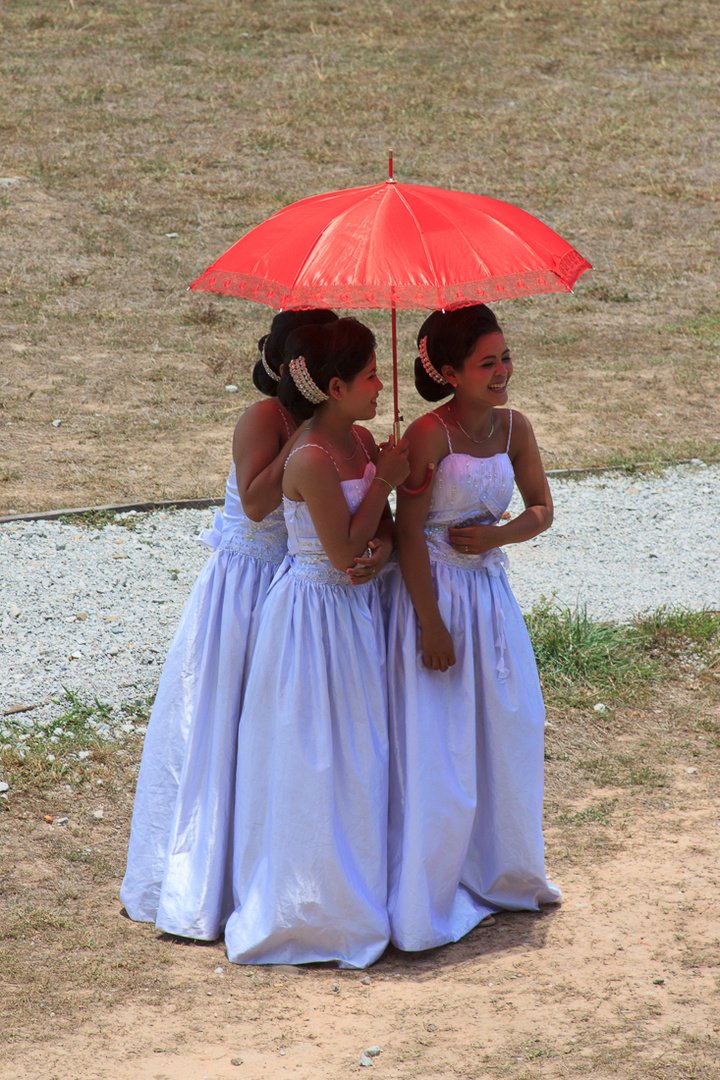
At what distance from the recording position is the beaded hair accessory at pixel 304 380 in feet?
10.4

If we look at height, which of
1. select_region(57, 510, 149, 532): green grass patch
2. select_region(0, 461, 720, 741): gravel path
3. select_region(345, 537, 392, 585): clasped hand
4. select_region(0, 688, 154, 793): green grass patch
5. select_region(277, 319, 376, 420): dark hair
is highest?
select_region(277, 319, 376, 420): dark hair

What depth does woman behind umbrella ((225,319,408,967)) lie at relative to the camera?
10.8 ft

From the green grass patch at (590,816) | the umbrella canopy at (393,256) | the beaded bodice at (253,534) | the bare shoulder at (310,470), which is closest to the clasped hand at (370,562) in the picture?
the bare shoulder at (310,470)

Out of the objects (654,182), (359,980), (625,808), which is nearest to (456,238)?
(359,980)

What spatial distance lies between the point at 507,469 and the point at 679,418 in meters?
5.60

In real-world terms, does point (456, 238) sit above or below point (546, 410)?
above

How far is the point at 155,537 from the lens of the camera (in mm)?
6340

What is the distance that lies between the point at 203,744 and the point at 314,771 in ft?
1.44

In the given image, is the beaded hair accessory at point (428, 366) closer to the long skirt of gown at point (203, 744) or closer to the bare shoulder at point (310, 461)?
the bare shoulder at point (310, 461)

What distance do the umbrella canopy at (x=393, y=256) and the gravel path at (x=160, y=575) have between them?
2.39 metres

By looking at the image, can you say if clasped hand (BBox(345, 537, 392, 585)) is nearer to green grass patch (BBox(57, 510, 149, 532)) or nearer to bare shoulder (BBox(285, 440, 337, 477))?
bare shoulder (BBox(285, 440, 337, 477))

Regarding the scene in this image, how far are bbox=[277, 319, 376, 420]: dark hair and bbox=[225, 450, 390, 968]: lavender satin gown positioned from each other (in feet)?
1.02

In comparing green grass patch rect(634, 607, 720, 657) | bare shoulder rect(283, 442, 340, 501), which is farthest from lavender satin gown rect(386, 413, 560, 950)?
green grass patch rect(634, 607, 720, 657)

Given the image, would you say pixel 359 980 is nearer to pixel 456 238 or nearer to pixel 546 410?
pixel 456 238
